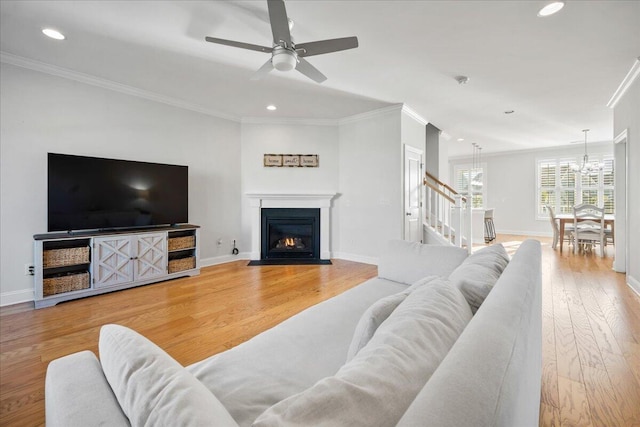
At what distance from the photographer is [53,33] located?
256cm

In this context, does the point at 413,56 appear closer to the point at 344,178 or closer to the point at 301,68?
the point at 301,68

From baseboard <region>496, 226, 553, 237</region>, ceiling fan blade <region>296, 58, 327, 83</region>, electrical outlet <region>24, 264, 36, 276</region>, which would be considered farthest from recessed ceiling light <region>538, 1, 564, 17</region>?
baseboard <region>496, 226, 553, 237</region>

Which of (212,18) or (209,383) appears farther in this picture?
(212,18)

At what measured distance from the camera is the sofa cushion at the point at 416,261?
6.63 ft

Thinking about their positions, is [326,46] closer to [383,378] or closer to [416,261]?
[416,261]

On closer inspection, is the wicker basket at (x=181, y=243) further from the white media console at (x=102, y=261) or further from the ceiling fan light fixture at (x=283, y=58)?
the ceiling fan light fixture at (x=283, y=58)

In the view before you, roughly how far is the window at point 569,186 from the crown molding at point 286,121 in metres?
6.50

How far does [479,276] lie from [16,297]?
4283mm

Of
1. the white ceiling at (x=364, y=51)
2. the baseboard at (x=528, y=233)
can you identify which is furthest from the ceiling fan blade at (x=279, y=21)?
the baseboard at (x=528, y=233)

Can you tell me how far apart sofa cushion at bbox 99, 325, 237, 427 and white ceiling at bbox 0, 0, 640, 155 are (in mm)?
2433

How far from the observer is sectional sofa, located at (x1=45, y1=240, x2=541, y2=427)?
43 cm

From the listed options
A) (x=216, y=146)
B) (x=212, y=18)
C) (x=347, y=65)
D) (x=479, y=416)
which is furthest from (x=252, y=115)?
(x=479, y=416)

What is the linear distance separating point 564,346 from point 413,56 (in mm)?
2874

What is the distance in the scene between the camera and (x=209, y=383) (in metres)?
0.94
